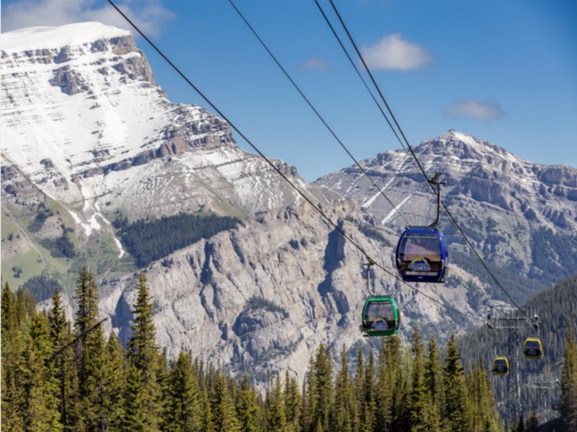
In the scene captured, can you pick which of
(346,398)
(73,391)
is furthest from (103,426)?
(346,398)

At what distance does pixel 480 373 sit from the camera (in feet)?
618

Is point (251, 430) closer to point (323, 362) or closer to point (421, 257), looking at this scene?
point (323, 362)

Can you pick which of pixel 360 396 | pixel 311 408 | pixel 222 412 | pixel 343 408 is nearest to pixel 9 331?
pixel 222 412

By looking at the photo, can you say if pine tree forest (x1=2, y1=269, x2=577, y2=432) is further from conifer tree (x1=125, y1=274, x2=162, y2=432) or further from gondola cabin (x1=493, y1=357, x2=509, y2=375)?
gondola cabin (x1=493, y1=357, x2=509, y2=375)

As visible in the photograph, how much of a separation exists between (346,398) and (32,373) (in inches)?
3739

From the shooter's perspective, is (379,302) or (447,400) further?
(447,400)

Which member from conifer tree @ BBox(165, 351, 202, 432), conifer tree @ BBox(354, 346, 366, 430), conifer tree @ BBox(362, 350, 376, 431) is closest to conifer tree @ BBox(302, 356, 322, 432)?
conifer tree @ BBox(354, 346, 366, 430)

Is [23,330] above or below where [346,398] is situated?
above

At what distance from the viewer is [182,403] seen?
103 meters

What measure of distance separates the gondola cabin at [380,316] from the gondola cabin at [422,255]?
11934 mm

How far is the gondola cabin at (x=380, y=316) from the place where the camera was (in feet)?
181

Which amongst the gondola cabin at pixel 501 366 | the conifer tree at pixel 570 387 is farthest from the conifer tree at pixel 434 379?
the conifer tree at pixel 570 387

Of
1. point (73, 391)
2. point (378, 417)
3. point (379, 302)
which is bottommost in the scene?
point (378, 417)

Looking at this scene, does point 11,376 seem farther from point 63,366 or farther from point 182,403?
point 182,403
